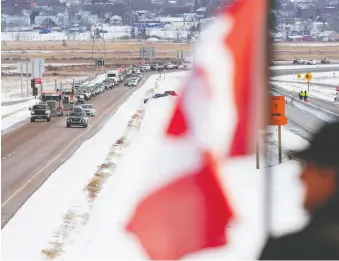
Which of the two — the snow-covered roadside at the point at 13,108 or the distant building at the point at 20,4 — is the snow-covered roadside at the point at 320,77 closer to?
the distant building at the point at 20,4

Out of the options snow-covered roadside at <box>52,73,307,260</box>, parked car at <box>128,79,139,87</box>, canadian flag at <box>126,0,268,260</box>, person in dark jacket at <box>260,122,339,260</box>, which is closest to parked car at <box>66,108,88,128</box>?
snow-covered roadside at <box>52,73,307,260</box>

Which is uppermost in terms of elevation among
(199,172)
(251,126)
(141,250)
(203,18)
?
(203,18)

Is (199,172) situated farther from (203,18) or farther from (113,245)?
(113,245)

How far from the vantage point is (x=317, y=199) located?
2.57 meters

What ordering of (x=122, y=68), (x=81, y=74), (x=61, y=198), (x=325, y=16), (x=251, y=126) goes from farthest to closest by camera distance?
(x=122, y=68) → (x=81, y=74) → (x=61, y=198) → (x=325, y=16) → (x=251, y=126)

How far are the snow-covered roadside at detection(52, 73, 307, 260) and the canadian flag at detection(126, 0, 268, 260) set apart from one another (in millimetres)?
69

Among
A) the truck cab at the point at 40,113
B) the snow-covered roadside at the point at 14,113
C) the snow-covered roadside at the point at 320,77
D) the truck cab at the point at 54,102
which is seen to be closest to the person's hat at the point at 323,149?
the snow-covered roadside at the point at 320,77

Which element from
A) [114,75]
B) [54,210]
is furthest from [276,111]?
[114,75]

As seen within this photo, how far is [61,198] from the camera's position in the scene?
1521 centimetres

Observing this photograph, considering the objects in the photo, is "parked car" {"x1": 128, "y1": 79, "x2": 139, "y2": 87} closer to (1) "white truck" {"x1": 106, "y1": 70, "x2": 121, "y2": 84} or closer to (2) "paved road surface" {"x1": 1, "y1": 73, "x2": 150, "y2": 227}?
(1) "white truck" {"x1": 106, "y1": 70, "x2": 121, "y2": 84}

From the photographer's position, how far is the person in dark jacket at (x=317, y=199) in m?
2.52

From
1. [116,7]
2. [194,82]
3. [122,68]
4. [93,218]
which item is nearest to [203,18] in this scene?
[194,82]

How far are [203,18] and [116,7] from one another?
1.79 metres

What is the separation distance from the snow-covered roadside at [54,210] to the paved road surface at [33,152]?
13.4 inches
